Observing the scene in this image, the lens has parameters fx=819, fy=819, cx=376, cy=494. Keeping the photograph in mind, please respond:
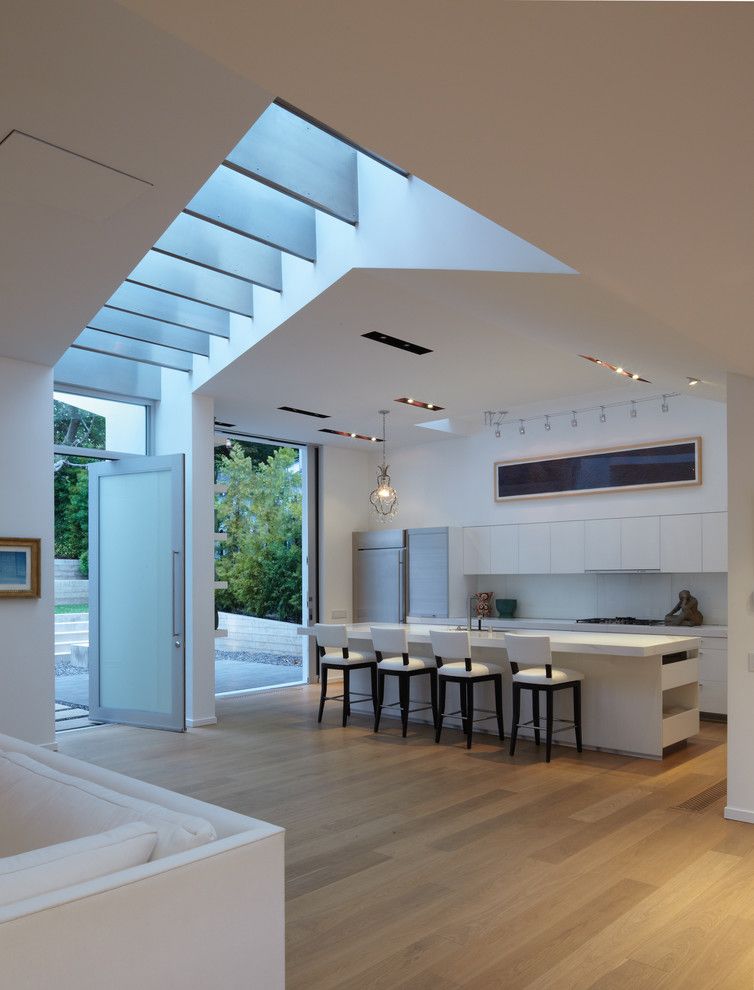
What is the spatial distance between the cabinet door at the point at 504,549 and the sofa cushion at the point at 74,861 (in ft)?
23.9

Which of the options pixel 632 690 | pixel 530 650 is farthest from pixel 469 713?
pixel 632 690

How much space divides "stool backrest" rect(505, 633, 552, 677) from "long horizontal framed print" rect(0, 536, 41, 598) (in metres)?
3.52

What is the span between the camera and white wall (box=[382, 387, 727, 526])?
25.6 feet

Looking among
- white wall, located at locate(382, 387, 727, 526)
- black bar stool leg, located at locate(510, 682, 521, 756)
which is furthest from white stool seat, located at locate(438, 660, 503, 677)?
white wall, located at locate(382, 387, 727, 526)

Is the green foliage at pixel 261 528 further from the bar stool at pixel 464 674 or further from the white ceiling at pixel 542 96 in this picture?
the white ceiling at pixel 542 96

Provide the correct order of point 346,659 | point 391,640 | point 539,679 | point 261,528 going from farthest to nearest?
point 261,528, point 346,659, point 391,640, point 539,679

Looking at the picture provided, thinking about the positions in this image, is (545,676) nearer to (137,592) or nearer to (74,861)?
(137,592)

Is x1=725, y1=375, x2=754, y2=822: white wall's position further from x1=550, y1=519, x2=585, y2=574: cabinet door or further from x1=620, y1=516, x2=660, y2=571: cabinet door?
x1=550, y1=519, x2=585, y2=574: cabinet door

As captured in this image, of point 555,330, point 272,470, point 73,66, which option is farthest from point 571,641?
point 272,470

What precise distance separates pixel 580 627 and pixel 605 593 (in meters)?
0.72

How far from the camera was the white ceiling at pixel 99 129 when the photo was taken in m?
2.63

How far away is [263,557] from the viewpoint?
10.9m

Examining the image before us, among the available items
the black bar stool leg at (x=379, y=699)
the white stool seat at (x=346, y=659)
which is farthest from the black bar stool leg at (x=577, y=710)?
the white stool seat at (x=346, y=659)

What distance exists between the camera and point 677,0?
158 centimetres
